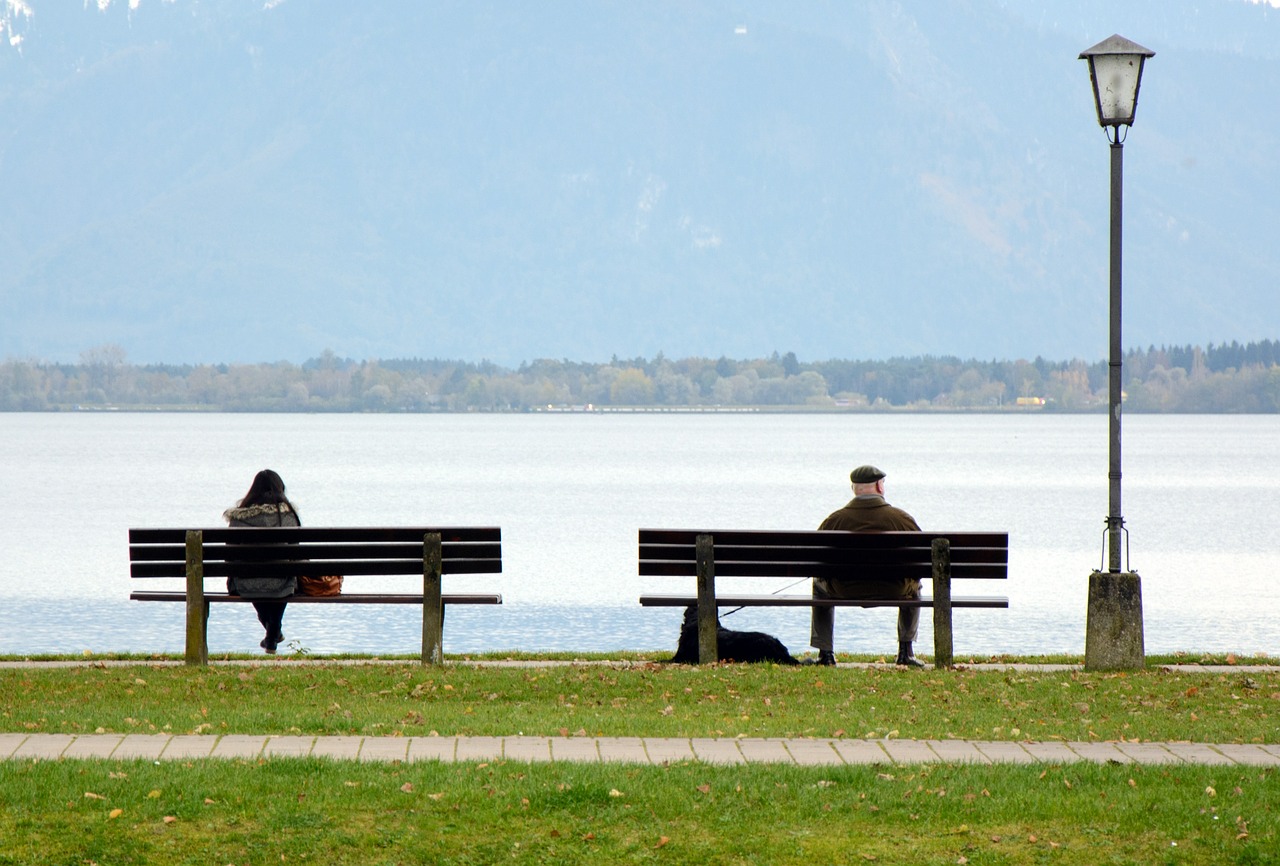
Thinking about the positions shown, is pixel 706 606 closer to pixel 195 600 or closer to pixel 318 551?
pixel 318 551

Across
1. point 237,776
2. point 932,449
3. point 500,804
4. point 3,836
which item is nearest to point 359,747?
point 237,776

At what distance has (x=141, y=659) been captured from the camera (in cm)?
1317

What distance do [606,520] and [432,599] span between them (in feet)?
140

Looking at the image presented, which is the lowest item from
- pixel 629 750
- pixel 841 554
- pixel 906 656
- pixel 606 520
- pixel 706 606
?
pixel 606 520

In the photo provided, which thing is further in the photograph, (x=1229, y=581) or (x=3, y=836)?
(x=1229, y=581)

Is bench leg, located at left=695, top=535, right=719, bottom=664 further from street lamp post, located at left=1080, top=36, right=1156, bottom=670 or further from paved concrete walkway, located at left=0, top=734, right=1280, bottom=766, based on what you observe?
paved concrete walkway, located at left=0, top=734, right=1280, bottom=766

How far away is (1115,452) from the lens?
1216cm

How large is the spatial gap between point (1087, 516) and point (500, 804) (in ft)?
179

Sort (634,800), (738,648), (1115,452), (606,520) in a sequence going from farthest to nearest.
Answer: (606,520), (738,648), (1115,452), (634,800)

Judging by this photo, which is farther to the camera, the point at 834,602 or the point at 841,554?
the point at 841,554

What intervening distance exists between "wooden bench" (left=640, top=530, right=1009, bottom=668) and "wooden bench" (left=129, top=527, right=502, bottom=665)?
1.36 metres

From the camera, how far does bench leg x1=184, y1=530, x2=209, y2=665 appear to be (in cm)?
1219

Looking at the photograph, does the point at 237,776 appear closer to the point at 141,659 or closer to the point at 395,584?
the point at 141,659

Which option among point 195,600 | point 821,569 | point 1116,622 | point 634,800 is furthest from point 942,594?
point 634,800
